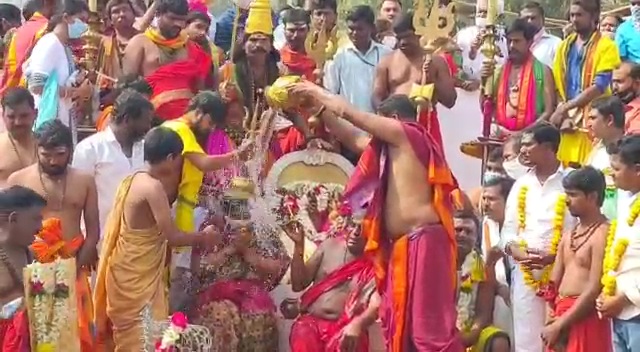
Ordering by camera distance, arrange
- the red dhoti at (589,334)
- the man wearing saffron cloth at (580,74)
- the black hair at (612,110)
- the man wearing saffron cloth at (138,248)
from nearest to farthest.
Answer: the red dhoti at (589,334)
the man wearing saffron cloth at (138,248)
the black hair at (612,110)
the man wearing saffron cloth at (580,74)

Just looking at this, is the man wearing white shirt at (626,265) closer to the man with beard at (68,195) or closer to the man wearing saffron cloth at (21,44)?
the man with beard at (68,195)

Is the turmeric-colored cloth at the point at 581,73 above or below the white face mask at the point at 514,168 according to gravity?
above

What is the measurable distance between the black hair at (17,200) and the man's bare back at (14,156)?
1.19m

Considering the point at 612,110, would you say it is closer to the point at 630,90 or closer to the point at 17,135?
the point at 630,90

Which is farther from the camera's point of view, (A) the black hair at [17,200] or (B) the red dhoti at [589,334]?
(B) the red dhoti at [589,334]

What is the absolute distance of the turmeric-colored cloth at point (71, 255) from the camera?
5.91 metres

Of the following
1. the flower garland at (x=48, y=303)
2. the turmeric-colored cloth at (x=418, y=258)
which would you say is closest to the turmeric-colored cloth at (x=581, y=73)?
the turmeric-colored cloth at (x=418, y=258)

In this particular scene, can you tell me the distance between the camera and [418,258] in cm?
603

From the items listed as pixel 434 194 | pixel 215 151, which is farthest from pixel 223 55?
pixel 434 194

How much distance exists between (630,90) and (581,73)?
0.88m

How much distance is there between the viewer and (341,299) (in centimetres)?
683

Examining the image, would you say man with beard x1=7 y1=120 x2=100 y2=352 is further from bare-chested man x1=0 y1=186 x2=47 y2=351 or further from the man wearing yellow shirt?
bare-chested man x1=0 y1=186 x2=47 y2=351

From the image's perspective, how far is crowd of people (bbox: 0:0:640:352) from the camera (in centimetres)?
604

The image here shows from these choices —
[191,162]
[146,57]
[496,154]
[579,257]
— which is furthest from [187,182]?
[496,154]
